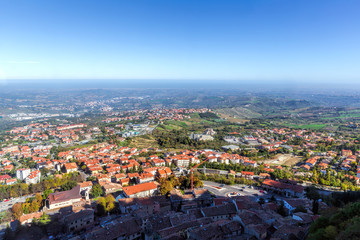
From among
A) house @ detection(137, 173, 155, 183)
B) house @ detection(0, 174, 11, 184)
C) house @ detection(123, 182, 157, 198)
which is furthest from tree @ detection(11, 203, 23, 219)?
house @ detection(0, 174, 11, 184)

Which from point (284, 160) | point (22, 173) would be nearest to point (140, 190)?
point (22, 173)

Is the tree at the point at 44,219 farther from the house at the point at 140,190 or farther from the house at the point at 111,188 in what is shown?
the house at the point at 140,190

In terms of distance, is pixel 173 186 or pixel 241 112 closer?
pixel 173 186

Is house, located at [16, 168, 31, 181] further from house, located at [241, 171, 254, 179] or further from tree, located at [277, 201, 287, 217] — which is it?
tree, located at [277, 201, 287, 217]

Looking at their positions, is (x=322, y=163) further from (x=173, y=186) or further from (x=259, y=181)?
(x=173, y=186)

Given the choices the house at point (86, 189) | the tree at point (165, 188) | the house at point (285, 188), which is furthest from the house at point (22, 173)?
the house at point (285, 188)

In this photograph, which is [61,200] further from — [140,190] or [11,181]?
[11,181]

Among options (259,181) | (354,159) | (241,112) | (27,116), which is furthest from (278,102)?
(27,116)
